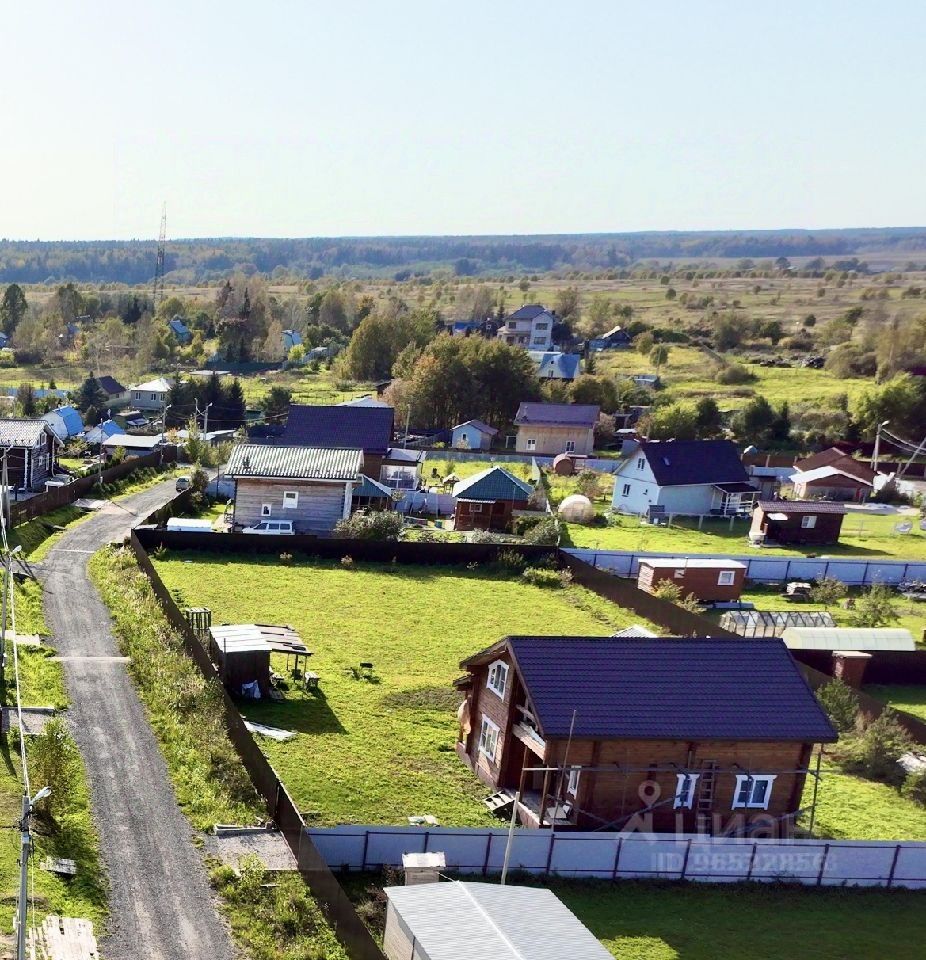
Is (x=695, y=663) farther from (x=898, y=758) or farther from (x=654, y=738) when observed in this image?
(x=898, y=758)

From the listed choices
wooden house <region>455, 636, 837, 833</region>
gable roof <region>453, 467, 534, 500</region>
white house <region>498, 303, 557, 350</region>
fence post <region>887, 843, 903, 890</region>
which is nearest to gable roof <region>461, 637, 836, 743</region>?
wooden house <region>455, 636, 837, 833</region>

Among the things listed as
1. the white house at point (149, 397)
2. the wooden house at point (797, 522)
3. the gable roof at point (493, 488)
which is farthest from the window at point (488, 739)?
the white house at point (149, 397)

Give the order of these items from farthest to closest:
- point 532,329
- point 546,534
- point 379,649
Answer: point 532,329 → point 546,534 → point 379,649

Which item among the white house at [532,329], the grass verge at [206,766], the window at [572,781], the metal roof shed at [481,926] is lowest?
the grass verge at [206,766]

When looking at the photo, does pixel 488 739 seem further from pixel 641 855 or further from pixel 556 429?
pixel 556 429

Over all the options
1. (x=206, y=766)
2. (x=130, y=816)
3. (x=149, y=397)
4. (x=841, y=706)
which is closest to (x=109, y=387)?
(x=149, y=397)

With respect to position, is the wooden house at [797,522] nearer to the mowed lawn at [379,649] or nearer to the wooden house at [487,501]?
the wooden house at [487,501]

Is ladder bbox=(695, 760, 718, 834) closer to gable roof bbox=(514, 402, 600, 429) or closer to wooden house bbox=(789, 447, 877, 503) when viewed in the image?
wooden house bbox=(789, 447, 877, 503)
